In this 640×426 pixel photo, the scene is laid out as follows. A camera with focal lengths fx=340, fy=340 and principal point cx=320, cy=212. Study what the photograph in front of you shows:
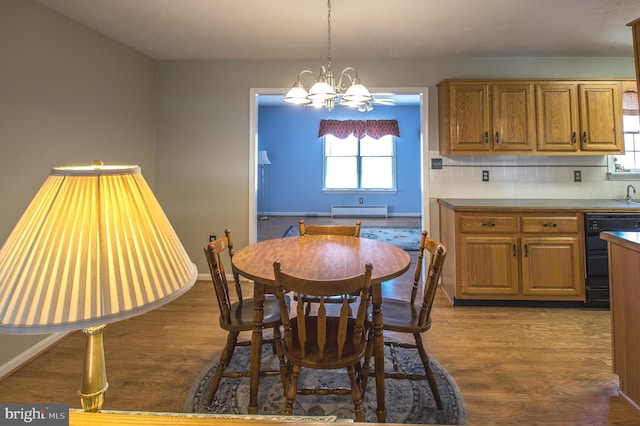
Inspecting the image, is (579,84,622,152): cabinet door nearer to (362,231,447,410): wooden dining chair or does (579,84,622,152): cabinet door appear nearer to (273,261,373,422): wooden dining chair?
(362,231,447,410): wooden dining chair

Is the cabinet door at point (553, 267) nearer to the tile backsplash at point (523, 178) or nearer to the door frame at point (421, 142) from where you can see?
the tile backsplash at point (523, 178)

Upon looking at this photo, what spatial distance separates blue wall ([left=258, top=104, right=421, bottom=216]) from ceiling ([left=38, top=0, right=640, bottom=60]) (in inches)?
187

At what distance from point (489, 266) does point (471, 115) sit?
57.8 inches

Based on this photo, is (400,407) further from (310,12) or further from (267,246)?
(310,12)

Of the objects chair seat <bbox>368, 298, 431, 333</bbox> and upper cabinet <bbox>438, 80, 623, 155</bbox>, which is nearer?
chair seat <bbox>368, 298, 431, 333</bbox>

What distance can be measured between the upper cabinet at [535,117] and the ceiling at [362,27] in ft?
1.27

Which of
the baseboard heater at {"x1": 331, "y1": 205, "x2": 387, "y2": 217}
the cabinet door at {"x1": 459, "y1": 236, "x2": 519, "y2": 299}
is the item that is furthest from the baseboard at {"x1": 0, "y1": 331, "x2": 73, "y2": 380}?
the baseboard heater at {"x1": 331, "y1": 205, "x2": 387, "y2": 217}

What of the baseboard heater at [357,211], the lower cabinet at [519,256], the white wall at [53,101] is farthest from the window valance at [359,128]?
the lower cabinet at [519,256]

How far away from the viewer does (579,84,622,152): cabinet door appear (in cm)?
328

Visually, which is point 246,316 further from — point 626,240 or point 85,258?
point 626,240

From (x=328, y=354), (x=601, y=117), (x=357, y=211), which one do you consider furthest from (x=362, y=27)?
(x=357, y=211)

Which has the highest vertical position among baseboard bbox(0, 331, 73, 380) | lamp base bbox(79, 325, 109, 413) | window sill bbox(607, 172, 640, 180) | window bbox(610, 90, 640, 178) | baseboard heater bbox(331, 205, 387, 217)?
window bbox(610, 90, 640, 178)

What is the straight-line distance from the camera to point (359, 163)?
27.9ft

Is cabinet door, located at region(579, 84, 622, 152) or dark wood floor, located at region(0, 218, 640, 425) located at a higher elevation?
cabinet door, located at region(579, 84, 622, 152)
